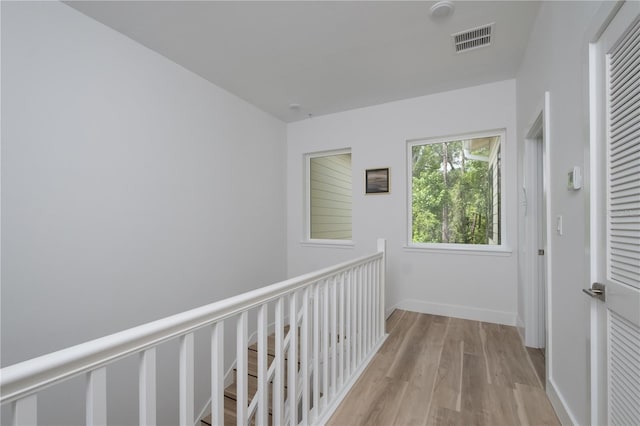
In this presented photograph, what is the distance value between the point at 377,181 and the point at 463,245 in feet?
4.13

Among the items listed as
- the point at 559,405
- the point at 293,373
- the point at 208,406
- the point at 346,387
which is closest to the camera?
the point at 293,373

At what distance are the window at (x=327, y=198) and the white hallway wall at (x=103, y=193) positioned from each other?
137 cm

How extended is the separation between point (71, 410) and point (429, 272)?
3.35 meters

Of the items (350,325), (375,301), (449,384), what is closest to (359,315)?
(350,325)

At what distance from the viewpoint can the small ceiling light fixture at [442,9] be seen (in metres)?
1.95

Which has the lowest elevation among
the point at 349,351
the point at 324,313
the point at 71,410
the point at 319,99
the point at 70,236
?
the point at 71,410

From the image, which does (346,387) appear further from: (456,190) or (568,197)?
(456,190)

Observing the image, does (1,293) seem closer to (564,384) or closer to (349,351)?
(349,351)

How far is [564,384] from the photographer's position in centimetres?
160

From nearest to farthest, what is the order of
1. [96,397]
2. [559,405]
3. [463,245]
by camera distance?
[96,397], [559,405], [463,245]

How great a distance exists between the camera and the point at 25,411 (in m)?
0.57

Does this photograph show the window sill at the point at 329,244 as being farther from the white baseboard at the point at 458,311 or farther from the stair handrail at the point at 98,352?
the stair handrail at the point at 98,352

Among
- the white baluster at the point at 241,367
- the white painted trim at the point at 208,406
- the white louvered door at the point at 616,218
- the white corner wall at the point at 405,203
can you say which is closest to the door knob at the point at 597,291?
the white louvered door at the point at 616,218

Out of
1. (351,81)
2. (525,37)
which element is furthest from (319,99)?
(525,37)
